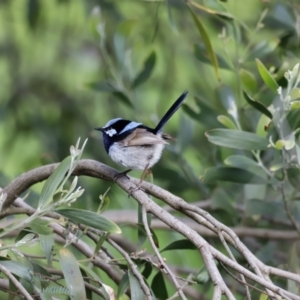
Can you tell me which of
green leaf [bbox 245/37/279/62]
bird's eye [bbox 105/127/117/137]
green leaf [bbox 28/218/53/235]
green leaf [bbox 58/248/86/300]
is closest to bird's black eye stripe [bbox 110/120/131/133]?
bird's eye [bbox 105/127/117/137]

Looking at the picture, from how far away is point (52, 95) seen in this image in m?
4.72

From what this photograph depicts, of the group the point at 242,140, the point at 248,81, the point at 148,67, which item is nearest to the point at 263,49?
the point at 248,81

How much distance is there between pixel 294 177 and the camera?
8.93ft

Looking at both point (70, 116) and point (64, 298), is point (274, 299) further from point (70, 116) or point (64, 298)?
point (70, 116)

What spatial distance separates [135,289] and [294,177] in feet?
3.54

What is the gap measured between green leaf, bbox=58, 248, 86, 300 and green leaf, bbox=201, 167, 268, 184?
91cm

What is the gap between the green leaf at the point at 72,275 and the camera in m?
1.81

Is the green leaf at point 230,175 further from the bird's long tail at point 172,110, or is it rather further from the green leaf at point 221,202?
the green leaf at point 221,202

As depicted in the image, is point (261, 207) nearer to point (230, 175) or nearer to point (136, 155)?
point (230, 175)

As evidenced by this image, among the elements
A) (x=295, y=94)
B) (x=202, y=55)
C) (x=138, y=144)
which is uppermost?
(x=295, y=94)

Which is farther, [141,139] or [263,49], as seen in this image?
[263,49]

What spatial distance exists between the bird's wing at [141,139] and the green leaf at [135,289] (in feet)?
2.92

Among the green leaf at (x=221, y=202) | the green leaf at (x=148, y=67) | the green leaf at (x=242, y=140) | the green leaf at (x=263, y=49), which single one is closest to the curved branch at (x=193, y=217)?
the green leaf at (x=242, y=140)

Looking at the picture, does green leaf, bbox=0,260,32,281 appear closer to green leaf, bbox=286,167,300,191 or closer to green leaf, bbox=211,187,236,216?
green leaf, bbox=286,167,300,191
